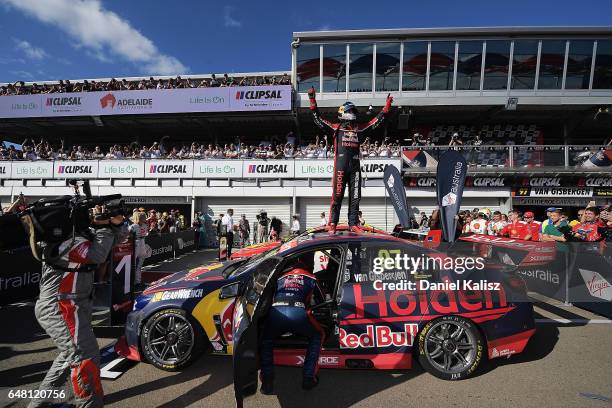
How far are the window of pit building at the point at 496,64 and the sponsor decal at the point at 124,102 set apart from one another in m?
18.2

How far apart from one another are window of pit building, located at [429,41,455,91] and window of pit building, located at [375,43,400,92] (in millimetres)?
1769

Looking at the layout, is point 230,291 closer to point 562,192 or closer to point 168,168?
point 168,168

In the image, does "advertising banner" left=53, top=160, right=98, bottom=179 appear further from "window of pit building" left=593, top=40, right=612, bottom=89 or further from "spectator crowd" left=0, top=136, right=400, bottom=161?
"window of pit building" left=593, top=40, right=612, bottom=89

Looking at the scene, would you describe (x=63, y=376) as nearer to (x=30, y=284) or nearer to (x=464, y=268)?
Result: (x=464, y=268)

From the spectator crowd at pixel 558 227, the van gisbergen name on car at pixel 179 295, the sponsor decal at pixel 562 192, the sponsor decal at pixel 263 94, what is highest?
the sponsor decal at pixel 263 94

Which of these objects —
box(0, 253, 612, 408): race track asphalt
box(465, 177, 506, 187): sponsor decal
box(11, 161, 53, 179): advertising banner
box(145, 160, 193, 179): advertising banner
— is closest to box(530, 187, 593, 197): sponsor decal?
box(465, 177, 506, 187): sponsor decal

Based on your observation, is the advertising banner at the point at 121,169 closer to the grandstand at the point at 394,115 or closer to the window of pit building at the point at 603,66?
the grandstand at the point at 394,115

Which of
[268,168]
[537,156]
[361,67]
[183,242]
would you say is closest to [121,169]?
[183,242]

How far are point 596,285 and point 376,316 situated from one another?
14.4 feet

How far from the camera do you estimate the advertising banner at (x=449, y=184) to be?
4.50 metres

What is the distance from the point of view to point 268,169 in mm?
15148

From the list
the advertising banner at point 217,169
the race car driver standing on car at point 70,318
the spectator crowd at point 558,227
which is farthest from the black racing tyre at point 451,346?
the advertising banner at point 217,169

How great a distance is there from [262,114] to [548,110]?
15548 mm

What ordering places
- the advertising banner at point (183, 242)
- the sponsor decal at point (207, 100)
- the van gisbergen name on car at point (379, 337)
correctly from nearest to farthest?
the van gisbergen name on car at point (379, 337) → the advertising banner at point (183, 242) → the sponsor decal at point (207, 100)
